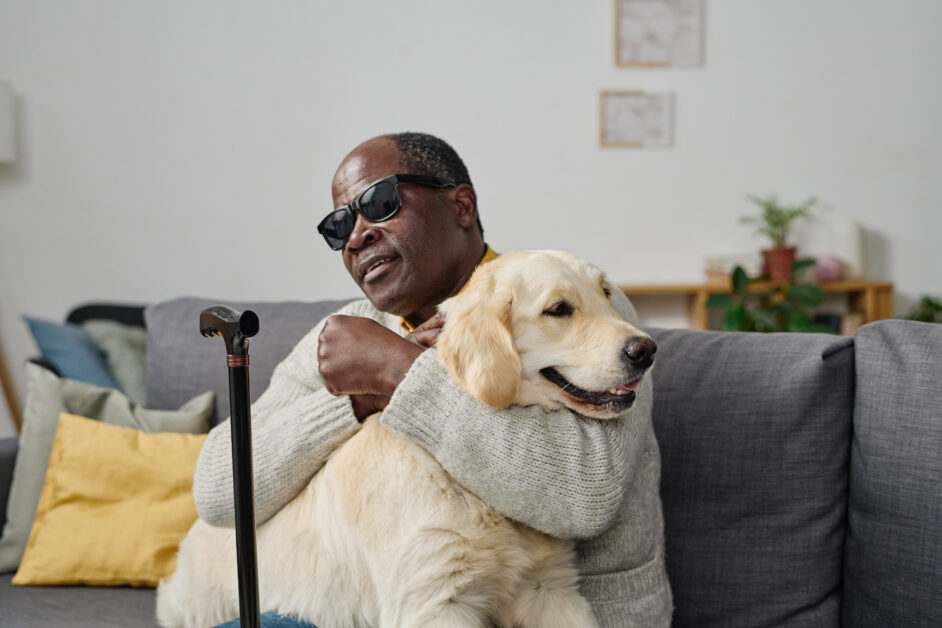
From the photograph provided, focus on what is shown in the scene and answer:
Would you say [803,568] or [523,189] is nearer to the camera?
[803,568]

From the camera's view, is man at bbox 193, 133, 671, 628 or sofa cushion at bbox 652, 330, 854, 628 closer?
man at bbox 193, 133, 671, 628

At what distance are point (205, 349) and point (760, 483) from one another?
1493mm

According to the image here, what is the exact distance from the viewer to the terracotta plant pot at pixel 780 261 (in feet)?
13.7

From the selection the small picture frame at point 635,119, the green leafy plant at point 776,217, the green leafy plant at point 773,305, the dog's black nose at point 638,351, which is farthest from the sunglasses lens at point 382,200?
the green leafy plant at point 776,217

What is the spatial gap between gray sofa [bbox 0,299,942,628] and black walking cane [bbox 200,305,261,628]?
39.2 inches

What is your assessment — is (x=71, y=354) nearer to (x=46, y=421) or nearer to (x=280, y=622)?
(x=46, y=421)

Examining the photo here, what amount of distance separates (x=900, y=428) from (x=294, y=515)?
1.09 m

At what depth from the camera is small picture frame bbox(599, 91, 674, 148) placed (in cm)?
425

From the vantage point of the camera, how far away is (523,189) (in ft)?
14.1

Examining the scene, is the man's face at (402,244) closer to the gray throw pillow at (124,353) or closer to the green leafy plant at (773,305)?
the gray throw pillow at (124,353)

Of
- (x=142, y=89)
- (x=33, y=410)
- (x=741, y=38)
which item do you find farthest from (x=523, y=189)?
(x=33, y=410)

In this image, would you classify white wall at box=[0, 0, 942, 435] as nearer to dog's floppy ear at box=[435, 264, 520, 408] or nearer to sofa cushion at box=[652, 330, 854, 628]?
sofa cushion at box=[652, 330, 854, 628]

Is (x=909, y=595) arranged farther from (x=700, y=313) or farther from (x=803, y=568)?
(x=700, y=313)

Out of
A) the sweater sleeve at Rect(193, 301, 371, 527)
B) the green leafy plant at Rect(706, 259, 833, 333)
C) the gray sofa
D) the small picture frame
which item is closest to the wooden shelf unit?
the green leafy plant at Rect(706, 259, 833, 333)
